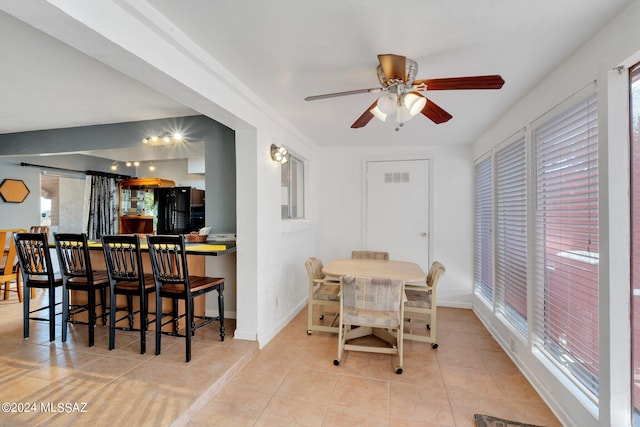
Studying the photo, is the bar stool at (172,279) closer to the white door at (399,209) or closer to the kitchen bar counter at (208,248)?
the kitchen bar counter at (208,248)

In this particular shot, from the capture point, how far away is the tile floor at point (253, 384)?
1.93 m

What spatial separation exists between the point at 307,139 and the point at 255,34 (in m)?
2.42

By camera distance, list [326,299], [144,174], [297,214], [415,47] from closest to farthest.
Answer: [415,47] < [326,299] < [297,214] < [144,174]

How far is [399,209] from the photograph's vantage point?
14.7ft

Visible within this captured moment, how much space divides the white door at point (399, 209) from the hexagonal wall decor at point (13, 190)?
18.3 ft

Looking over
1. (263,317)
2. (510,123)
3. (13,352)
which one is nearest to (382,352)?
(263,317)

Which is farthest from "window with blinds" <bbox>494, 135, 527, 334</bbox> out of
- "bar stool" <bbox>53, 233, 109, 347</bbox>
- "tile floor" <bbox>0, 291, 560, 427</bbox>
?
"bar stool" <bbox>53, 233, 109, 347</bbox>

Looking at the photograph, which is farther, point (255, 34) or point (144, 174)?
point (144, 174)

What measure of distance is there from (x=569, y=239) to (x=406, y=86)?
1423 millimetres

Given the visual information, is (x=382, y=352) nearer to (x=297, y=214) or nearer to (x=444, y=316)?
(x=444, y=316)

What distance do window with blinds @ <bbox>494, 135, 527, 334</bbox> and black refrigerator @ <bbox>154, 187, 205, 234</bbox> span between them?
411 centimetres

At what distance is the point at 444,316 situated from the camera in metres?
3.93

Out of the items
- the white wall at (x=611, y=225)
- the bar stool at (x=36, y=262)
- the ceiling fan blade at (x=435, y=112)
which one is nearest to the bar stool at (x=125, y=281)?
the bar stool at (x=36, y=262)

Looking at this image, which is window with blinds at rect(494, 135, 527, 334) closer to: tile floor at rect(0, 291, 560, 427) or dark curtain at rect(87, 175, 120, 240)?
tile floor at rect(0, 291, 560, 427)
